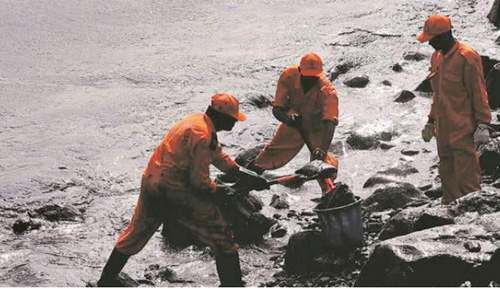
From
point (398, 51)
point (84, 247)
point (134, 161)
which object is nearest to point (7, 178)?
point (134, 161)

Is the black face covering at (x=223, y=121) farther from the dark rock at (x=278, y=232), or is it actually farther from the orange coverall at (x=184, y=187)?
the dark rock at (x=278, y=232)

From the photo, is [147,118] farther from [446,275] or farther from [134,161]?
[446,275]

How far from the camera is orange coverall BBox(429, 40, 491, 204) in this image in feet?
21.0

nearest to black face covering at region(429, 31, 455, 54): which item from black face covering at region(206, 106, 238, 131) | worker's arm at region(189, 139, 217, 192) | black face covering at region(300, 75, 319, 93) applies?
black face covering at region(300, 75, 319, 93)

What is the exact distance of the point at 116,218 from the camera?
768 centimetres

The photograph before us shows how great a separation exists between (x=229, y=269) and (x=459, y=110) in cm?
238

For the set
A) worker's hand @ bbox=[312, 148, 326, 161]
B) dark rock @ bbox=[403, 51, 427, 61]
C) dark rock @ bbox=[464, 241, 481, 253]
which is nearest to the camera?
dark rock @ bbox=[464, 241, 481, 253]

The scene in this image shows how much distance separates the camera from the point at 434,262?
16.2 ft

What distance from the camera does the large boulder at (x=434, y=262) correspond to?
489cm

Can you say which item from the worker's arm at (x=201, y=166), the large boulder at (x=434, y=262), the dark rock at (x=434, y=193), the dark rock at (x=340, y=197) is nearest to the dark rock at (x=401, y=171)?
the dark rock at (x=434, y=193)

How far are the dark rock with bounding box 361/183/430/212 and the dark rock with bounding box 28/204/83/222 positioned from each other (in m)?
2.75

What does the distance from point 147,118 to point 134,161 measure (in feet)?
4.85

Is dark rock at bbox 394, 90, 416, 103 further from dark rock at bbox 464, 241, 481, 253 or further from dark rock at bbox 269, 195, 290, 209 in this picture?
dark rock at bbox 464, 241, 481, 253

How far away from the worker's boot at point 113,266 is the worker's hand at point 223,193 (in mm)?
748
